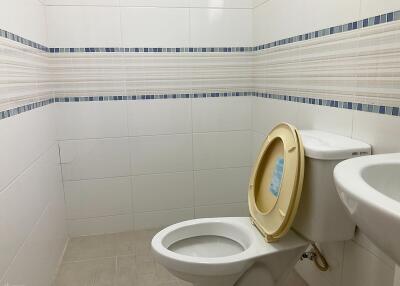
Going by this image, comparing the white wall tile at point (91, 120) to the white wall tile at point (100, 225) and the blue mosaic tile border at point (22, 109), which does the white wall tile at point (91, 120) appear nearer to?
the blue mosaic tile border at point (22, 109)

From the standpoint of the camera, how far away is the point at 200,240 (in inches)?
62.7

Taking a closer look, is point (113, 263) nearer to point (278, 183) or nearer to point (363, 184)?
point (278, 183)

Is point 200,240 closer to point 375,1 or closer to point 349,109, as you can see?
point 349,109

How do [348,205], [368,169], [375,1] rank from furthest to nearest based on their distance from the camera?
[375,1]
[368,169]
[348,205]

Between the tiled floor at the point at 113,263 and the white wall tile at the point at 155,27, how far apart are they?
129 centimetres

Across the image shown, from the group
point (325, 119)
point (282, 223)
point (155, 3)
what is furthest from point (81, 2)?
point (282, 223)

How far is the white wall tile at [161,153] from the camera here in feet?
7.61

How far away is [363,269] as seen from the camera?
4.28 feet

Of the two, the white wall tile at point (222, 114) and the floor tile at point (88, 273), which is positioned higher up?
the white wall tile at point (222, 114)

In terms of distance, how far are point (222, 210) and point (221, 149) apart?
0.46 m

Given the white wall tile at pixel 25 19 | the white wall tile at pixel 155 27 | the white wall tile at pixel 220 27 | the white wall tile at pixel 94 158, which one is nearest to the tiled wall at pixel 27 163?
the white wall tile at pixel 25 19

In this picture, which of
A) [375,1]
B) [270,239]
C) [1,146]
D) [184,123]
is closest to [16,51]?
[1,146]

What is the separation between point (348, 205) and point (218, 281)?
0.74m

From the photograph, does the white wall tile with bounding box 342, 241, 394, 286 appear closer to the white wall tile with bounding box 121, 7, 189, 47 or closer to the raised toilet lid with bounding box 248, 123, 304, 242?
the raised toilet lid with bounding box 248, 123, 304, 242
